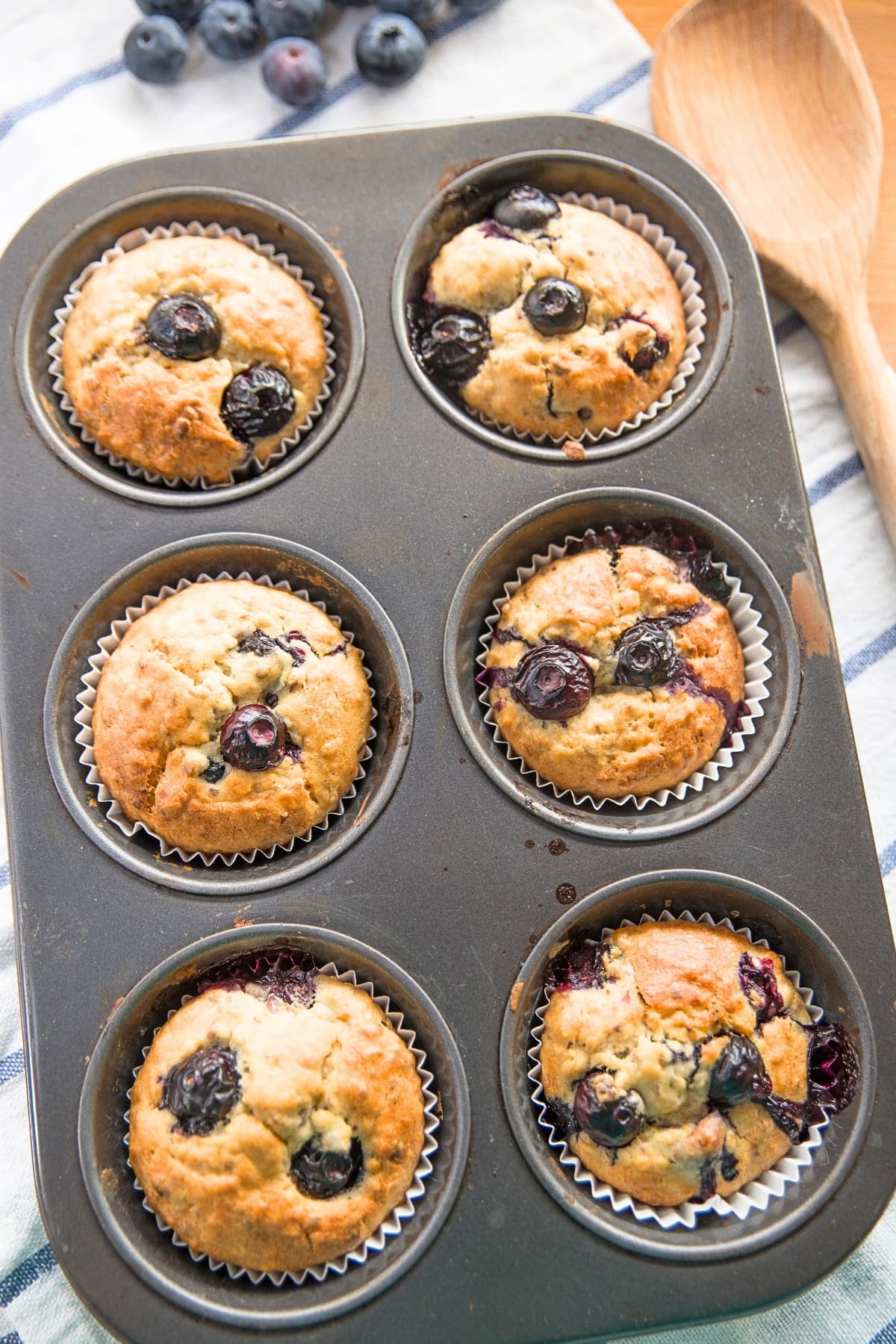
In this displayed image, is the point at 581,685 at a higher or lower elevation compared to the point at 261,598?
lower

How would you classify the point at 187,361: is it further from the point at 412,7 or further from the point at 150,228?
the point at 412,7

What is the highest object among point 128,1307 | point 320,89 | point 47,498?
point 320,89

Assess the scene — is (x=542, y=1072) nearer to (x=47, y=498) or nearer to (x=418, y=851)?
(x=418, y=851)

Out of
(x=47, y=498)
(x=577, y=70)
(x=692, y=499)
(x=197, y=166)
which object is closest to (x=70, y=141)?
(x=197, y=166)

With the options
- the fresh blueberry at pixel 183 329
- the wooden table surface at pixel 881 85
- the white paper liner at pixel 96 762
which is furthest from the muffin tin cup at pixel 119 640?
the wooden table surface at pixel 881 85

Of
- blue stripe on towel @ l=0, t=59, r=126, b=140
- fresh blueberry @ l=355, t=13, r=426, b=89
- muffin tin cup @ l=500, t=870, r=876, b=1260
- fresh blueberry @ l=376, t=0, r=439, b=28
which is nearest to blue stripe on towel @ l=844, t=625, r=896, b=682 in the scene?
muffin tin cup @ l=500, t=870, r=876, b=1260

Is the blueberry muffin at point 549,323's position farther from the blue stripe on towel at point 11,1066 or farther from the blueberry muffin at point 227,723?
the blue stripe on towel at point 11,1066
